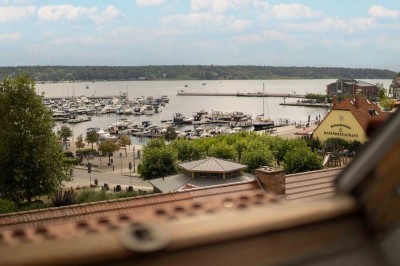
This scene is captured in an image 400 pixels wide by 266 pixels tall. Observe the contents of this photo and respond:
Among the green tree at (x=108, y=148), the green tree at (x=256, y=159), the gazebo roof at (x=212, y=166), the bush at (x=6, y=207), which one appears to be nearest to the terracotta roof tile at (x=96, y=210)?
the bush at (x=6, y=207)

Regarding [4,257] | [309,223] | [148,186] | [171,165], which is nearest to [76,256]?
[4,257]

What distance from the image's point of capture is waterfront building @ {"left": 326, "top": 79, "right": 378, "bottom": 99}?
88.1 meters

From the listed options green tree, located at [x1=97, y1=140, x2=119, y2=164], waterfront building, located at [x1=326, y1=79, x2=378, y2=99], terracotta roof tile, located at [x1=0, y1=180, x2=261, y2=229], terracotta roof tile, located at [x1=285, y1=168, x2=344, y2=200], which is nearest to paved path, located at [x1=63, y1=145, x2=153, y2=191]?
green tree, located at [x1=97, y1=140, x2=119, y2=164]

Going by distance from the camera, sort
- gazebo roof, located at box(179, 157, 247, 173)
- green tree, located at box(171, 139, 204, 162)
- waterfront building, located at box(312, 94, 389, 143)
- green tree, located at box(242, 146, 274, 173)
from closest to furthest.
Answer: gazebo roof, located at box(179, 157, 247, 173) < green tree, located at box(242, 146, 274, 173) < green tree, located at box(171, 139, 204, 162) < waterfront building, located at box(312, 94, 389, 143)

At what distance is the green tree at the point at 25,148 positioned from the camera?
19.1 meters

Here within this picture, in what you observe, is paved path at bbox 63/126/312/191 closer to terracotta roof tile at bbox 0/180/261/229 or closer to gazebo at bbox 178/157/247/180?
gazebo at bbox 178/157/247/180

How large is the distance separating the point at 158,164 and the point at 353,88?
76.2 metres

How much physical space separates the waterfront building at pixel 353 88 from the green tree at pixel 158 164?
2739 inches

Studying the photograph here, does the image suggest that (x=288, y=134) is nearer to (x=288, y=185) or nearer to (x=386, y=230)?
(x=288, y=185)

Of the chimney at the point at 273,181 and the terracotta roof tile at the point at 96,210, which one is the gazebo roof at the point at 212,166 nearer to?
the chimney at the point at 273,181

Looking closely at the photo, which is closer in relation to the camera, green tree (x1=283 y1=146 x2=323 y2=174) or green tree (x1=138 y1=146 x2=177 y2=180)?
green tree (x1=283 y1=146 x2=323 y2=174)

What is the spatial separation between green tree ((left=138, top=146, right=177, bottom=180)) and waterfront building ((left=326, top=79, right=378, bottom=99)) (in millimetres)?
69578

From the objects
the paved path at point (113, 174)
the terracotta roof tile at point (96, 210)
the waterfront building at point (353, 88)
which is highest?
the waterfront building at point (353, 88)

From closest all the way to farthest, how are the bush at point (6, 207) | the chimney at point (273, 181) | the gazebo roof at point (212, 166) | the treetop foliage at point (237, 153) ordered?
the chimney at point (273, 181), the bush at point (6, 207), the gazebo roof at point (212, 166), the treetop foliage at point (237, 153)
